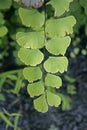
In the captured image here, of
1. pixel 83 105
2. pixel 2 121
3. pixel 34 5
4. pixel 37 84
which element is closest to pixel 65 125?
pixel 83 105

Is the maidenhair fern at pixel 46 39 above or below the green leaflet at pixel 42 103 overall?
above

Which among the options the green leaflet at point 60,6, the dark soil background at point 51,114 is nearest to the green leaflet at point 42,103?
the green leaflet at point 60,6

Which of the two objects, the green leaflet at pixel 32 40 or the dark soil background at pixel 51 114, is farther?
the dark soil background at pixel 51 114

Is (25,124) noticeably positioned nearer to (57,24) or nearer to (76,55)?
(76,55)

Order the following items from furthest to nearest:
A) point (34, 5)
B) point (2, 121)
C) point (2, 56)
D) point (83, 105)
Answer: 1. point (2, 56)
2. point (83, 105)
3. point (2, 121)
4. point (34, 5)

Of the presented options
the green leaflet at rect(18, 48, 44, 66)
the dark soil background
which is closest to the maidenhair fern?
the green leaflet at rect(18, 48, 44, 66)

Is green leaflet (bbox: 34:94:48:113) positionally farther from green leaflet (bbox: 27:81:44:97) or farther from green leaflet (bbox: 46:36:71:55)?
green leaflet (bbox: 46:36:71:55)

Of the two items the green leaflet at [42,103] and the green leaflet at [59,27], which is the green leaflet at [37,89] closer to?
the green leaflet at [42,103]
